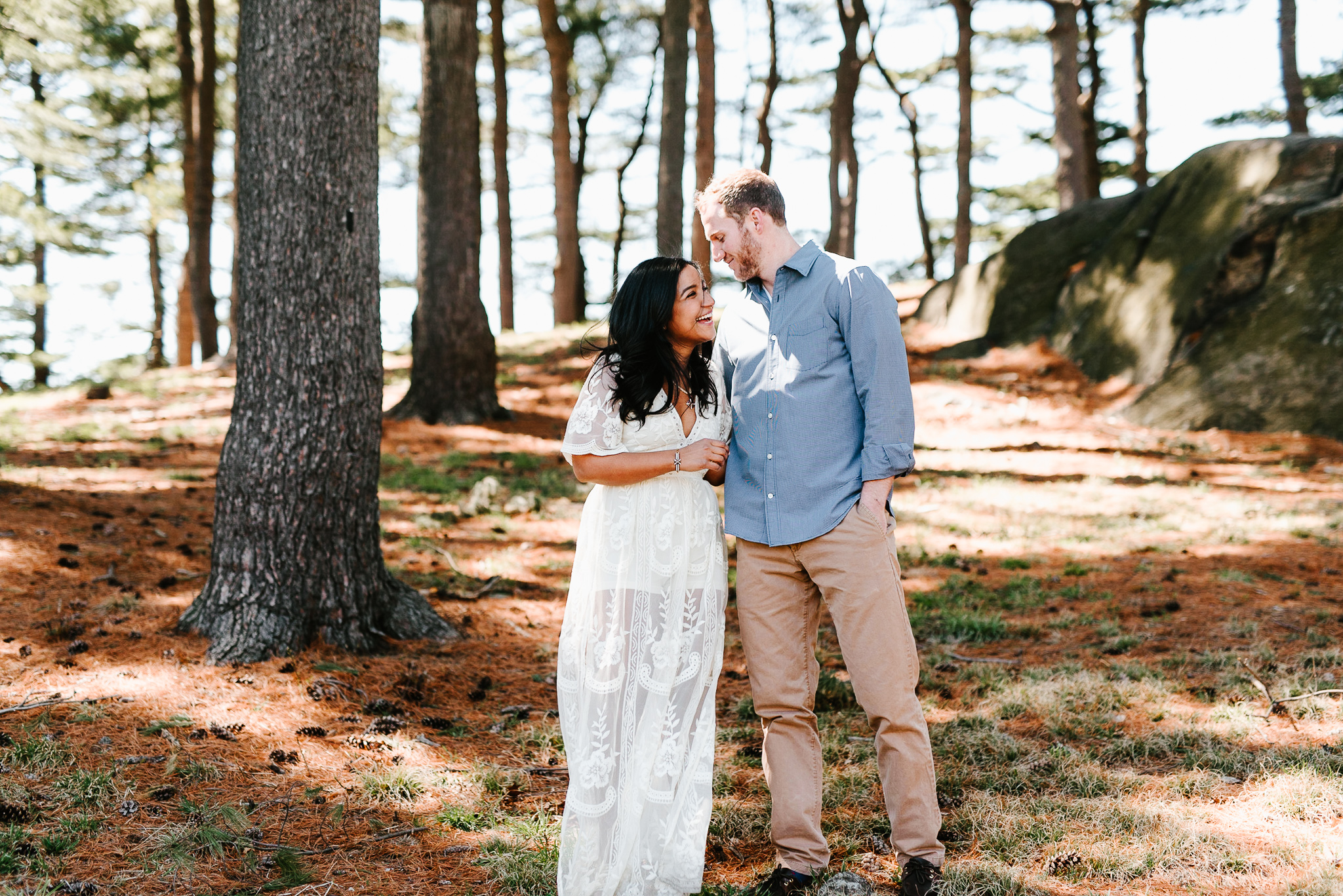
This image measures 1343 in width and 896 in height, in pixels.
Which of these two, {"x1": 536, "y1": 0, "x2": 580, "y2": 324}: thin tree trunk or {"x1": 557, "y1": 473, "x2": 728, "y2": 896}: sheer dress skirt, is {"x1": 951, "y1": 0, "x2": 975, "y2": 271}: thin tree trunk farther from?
{"x1": 557, "y1": 473, "x2": 728, "y2": 896}: sheer dress skirt

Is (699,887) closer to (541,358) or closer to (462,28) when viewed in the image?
(462,28)

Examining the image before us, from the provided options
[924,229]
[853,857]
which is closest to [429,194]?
[853,857]

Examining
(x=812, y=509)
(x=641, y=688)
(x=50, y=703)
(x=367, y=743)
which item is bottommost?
(x=367, y=743)

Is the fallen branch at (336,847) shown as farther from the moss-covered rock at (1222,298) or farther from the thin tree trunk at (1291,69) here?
the thin tree trunk at (1291,69)

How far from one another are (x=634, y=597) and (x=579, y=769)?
1.85ft

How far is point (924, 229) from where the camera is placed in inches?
1033

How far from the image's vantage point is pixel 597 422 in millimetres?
3023

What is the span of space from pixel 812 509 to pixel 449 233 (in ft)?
27.2

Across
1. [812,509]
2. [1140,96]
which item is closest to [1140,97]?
[1140,96]

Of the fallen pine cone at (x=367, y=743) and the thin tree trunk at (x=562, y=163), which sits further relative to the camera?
the thin tree trunk at (x=562, y=163)

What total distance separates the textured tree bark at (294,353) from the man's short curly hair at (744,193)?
2403mm

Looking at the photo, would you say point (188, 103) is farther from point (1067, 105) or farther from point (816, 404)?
point (816, 404)

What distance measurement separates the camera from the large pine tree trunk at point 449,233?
1002cm

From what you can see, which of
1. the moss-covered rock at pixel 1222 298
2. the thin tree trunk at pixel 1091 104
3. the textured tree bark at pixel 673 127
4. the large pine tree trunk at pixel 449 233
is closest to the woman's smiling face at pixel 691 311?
the large pine tree trunk at pixel 449 233
